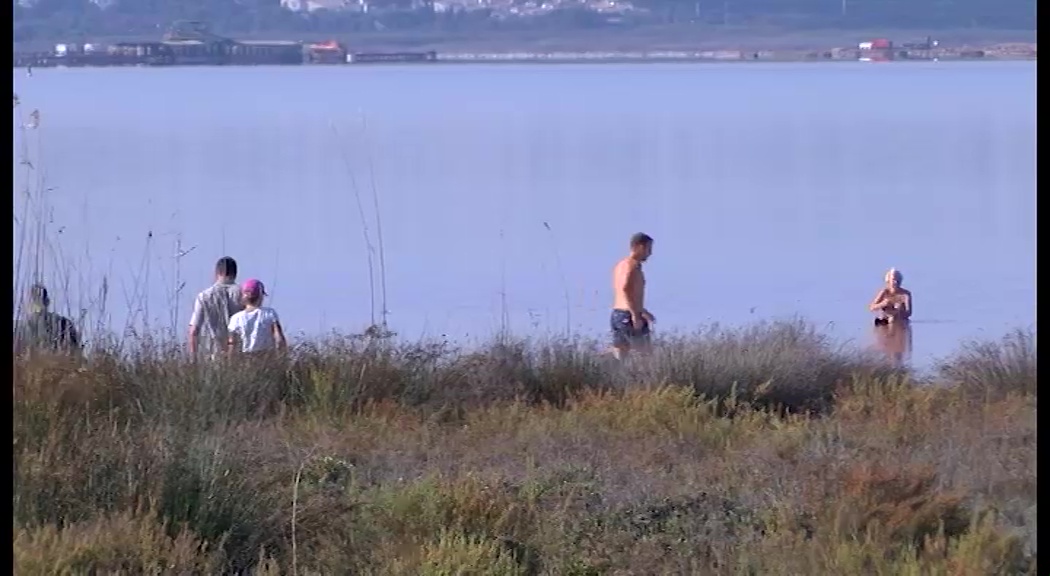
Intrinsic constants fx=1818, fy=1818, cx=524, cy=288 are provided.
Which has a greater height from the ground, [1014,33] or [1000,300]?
A: [1014,33]

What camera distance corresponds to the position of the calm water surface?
1981 centimetres

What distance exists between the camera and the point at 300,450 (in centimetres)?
805

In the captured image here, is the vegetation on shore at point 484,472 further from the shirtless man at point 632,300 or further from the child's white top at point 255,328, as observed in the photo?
the shirtless man at point 632,300

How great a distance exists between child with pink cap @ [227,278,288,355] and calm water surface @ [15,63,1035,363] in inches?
25.2

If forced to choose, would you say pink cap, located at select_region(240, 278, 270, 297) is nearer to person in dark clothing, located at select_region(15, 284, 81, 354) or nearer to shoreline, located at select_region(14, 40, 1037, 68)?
person in dark clothing, located at select_region(15, 284, 81, 354)

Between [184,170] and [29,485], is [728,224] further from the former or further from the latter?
[29,485]

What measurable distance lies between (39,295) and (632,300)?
16.8 feet

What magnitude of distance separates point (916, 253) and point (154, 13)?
13.4 metres

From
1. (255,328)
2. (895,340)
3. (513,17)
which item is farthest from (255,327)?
(513,17)

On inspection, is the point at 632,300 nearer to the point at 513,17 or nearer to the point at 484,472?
the point at 484,472

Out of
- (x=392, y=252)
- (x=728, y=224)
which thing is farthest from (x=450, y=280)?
(x=728, y=224)

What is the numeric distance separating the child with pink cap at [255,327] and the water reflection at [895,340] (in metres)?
4.85

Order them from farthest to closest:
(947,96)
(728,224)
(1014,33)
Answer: (947,96)
(728,224)
(1014,33)

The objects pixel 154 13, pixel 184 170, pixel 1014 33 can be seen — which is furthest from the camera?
pixel 184 170
